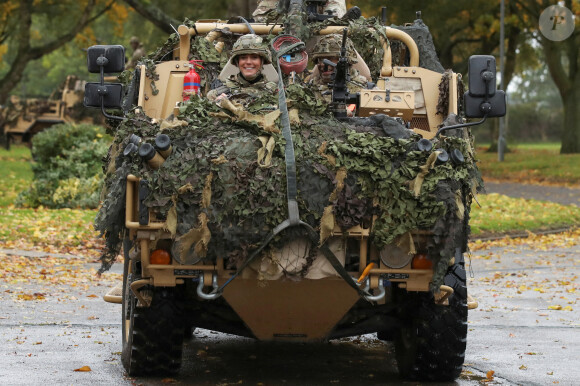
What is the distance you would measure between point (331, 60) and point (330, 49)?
85 millimetres

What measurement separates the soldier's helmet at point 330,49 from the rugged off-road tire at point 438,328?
7.17 feet

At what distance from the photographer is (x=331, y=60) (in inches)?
339

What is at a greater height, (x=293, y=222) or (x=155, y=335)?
(x=293, y=222)

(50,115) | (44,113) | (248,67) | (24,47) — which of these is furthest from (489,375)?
(44,113)

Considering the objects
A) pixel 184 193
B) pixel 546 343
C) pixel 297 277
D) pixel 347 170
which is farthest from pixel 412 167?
pixel 546 343

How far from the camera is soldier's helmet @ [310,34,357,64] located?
8578 millimetres

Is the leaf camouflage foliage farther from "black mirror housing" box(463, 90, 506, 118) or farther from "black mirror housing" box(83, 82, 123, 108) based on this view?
"black mirror housing" box(83, 82, 123, 108)

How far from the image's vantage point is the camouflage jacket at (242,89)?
738cm

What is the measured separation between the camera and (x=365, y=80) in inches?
337

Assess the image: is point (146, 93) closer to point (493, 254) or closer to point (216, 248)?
point (216, 248)

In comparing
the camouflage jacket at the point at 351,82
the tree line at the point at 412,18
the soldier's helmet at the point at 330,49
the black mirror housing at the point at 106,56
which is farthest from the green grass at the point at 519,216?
the black mirror housing at the point at 106,56

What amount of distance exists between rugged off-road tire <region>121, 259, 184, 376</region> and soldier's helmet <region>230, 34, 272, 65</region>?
1860mm

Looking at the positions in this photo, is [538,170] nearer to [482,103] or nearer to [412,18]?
[412,18]

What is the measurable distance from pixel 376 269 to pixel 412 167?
2.03ft
